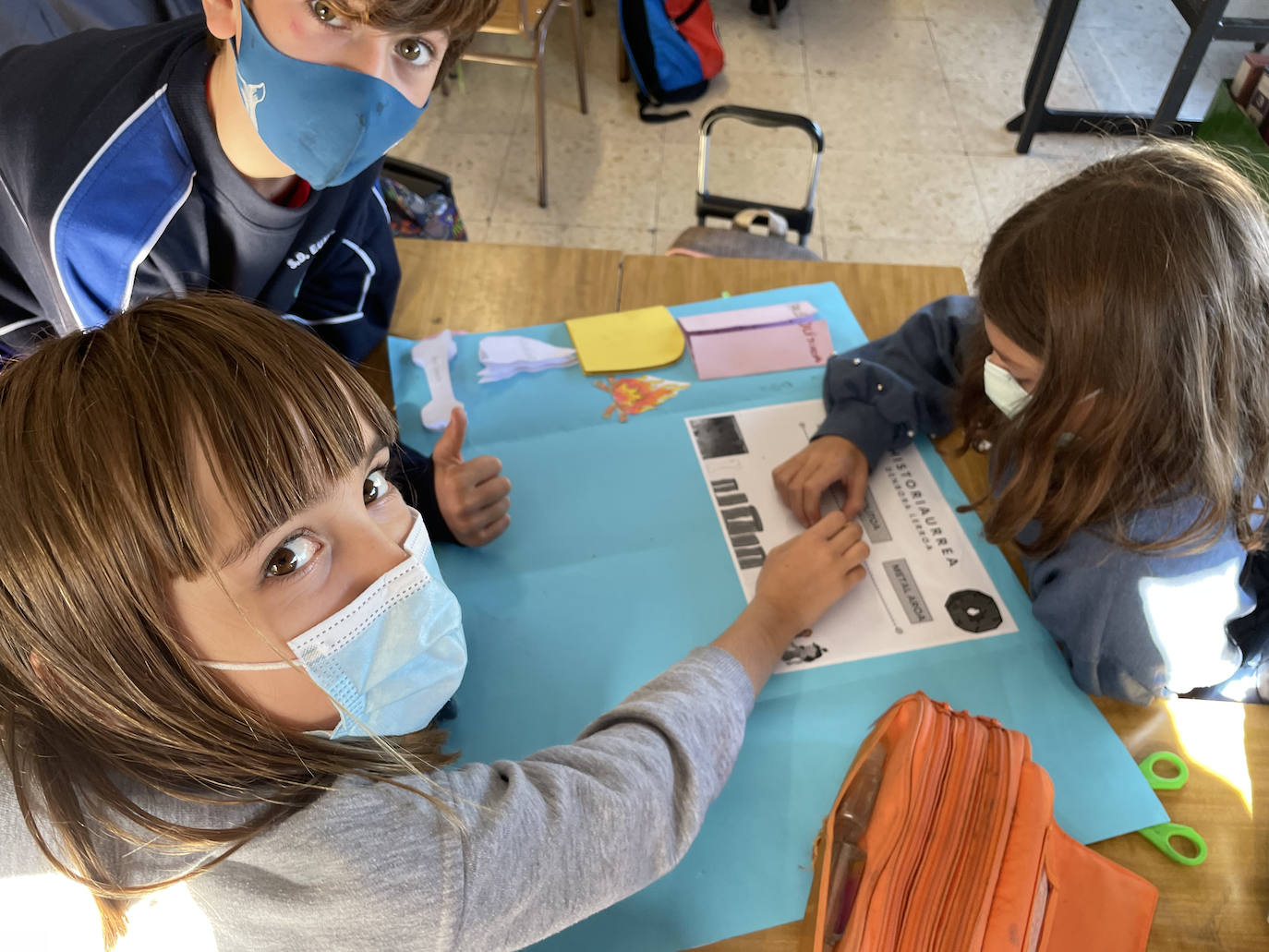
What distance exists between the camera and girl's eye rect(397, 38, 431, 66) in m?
0.84

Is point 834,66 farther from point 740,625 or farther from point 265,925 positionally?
point 265,925

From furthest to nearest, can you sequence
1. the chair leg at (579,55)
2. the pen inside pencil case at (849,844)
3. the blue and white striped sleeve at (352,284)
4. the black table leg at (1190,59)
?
the chair leg at (579,55) < the black table leg at (1190,59) < the blue and white striped sleeve at (352,284) < the pen inside pencil case at (849,844)

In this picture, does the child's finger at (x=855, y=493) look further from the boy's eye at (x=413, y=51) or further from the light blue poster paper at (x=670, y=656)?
the boy's eye at (x=413, y=51)

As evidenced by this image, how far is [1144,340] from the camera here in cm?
71

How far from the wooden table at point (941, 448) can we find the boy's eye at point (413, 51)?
36 cm

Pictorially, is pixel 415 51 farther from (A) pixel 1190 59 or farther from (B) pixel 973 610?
(A) pixel 1190 59

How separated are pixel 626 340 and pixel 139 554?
0.72 metres

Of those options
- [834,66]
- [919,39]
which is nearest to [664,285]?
[834,66]

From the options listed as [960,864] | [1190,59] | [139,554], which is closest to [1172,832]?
[960,864]

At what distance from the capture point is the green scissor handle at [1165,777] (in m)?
0.72

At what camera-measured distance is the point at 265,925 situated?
54 centimetres

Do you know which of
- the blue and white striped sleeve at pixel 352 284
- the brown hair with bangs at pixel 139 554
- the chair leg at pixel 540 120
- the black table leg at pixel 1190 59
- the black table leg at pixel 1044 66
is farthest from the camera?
the black table leg at pixel 1044 66

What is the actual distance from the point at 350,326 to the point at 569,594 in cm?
48

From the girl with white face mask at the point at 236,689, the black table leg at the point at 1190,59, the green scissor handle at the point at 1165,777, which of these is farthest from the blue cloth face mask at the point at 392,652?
the black table leg at the point at 1190,59
